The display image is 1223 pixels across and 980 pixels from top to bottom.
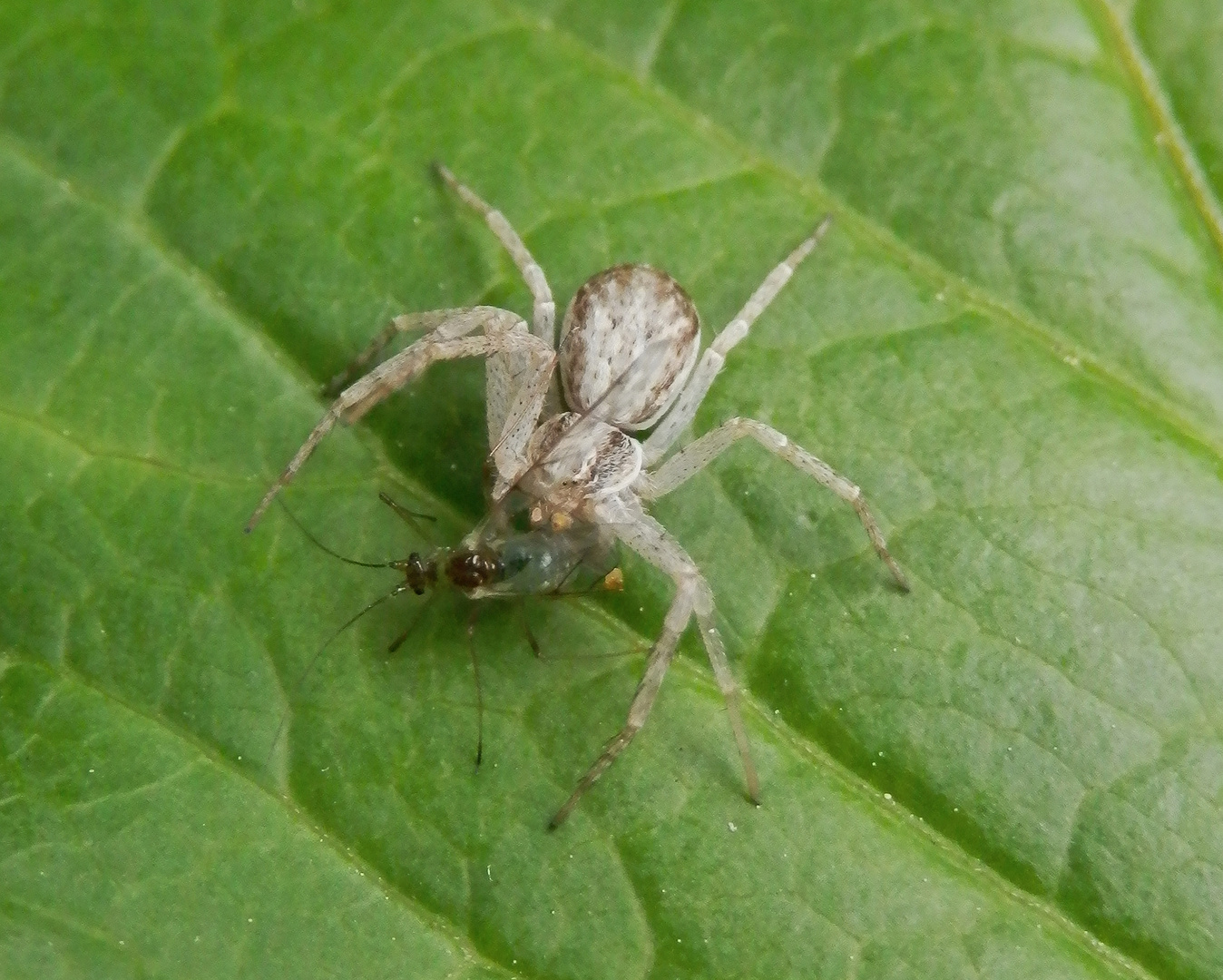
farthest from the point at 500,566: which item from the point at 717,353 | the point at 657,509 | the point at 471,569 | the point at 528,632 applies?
the point at 717,353

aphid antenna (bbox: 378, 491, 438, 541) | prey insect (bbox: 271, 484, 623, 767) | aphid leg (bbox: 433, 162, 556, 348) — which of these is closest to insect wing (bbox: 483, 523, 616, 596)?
prey insect (bbox: 271, 484, 623, 767)

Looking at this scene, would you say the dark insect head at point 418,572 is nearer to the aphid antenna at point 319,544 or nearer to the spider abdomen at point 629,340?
the aphid antenna at point 319,544

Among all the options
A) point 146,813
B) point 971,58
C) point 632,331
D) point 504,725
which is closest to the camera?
point 146,813

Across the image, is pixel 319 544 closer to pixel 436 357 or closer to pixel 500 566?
pixel 500 566

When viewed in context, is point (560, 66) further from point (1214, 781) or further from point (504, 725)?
point (1214, 781)

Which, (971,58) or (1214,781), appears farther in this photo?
(971,58)

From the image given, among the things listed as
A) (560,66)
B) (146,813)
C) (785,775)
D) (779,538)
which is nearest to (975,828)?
(785,775)

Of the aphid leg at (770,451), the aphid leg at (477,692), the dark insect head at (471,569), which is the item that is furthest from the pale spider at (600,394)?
the aphid leg at (477,692)
